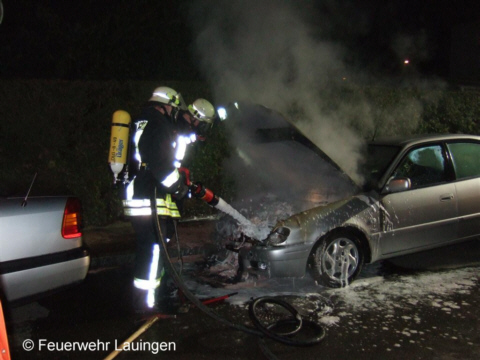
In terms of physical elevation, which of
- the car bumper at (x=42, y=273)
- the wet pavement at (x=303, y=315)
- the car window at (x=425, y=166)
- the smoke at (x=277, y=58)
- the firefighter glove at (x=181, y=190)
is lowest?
the wet pavement at (x=303, y=315)

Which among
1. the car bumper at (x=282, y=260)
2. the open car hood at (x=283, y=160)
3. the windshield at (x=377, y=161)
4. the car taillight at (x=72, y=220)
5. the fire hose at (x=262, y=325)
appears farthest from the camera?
the windshield at (x=377, y=161)

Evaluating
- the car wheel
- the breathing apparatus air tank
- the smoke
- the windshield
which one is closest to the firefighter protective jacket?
the breathing apparatus air tank

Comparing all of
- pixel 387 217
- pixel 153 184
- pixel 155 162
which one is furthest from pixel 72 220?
pixel 387 217

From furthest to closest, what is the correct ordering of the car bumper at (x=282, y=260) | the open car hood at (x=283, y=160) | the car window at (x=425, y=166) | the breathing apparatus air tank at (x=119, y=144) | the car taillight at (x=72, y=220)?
the car window at (x=425, y=166), the open car hood at (x=283, y=160), the car bumper at (x=282, y=260), the breathing apparatus air tank at (x=119, y=144), the car taillight at (x=72, y=220)

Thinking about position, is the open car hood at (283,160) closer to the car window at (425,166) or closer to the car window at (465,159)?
the car window at (425,166)

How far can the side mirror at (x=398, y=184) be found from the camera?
4.83 m

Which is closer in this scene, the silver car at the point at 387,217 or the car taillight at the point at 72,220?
the car taillight at the point at 72,220

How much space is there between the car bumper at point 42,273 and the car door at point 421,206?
298 cm

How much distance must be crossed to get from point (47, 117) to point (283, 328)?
5.08 metres

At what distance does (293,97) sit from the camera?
699cm

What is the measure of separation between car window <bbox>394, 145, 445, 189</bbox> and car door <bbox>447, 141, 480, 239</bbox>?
0.16m

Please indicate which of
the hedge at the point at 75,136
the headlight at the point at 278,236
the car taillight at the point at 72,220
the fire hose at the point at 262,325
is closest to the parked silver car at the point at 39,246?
the car taillight at the point at 72,220

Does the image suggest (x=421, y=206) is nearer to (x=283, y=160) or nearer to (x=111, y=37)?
(x=283, y=160)

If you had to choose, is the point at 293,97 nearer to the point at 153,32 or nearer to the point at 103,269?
the point at 103,269
